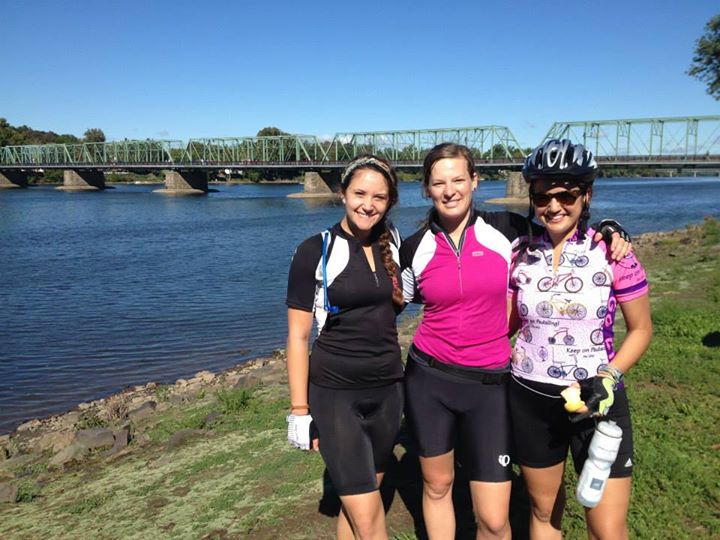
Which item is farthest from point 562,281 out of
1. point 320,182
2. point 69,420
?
point 320,182

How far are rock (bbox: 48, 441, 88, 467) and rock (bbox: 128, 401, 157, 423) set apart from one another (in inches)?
50.6

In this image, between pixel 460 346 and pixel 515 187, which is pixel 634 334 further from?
pixel 515 187

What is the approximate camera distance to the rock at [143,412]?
8781 mm

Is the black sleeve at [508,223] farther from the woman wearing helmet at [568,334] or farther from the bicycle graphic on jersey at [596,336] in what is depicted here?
the bicycle graphic on jersey at [596,336]

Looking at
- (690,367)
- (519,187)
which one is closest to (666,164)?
(519,187)

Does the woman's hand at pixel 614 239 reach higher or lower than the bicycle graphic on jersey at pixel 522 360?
higher

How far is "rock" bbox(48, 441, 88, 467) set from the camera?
23.5 feet

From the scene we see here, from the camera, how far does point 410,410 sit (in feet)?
10.8

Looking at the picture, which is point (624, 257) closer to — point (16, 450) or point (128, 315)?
point (16, 450)

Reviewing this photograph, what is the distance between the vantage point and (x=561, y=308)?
2.83m

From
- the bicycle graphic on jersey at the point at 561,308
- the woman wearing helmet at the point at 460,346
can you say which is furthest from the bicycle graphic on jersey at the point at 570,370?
the woman wearing helmet at the point at 460,346

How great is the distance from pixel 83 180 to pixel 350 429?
136950 mm

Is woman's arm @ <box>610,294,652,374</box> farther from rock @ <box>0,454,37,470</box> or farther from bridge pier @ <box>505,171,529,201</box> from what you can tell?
bridge pier @ <box>505,171,529,201</box>

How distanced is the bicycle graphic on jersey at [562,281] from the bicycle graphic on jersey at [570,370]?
35 centimetres
